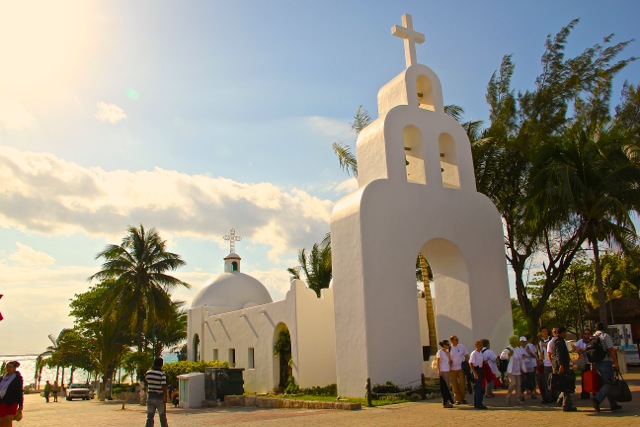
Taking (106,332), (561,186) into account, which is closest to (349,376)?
(561,186)

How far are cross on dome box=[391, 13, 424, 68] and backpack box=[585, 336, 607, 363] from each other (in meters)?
10.3

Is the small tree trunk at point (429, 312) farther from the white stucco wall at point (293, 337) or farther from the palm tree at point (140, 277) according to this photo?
the palm tree at point (140, 277)

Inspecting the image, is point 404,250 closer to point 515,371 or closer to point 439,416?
point 515,371

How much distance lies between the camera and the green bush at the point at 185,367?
2313 centimetres

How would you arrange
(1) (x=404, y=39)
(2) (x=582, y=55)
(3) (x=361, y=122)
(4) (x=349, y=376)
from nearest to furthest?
1. (4) (x=349, y=376)
2. (1) (x=404, y=39)
3. (2) (x=582, y=55)
4. (3) (x=361, y=122)

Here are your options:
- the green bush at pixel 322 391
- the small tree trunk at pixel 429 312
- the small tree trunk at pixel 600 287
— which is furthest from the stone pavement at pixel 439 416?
the small tree trunk at pixel 429 312

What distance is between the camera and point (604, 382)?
959 cm

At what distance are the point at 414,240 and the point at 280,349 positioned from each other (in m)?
7.94

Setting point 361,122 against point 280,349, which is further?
point 361,122

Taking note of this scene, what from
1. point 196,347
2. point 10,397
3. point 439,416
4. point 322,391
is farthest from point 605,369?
point 196,347

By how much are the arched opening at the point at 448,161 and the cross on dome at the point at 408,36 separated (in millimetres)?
2565

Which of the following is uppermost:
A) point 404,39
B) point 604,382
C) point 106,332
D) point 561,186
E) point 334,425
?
point 404,39

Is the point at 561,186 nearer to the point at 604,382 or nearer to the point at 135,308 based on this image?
the point at 604,382

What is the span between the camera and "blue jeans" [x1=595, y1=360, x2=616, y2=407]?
9.56m
